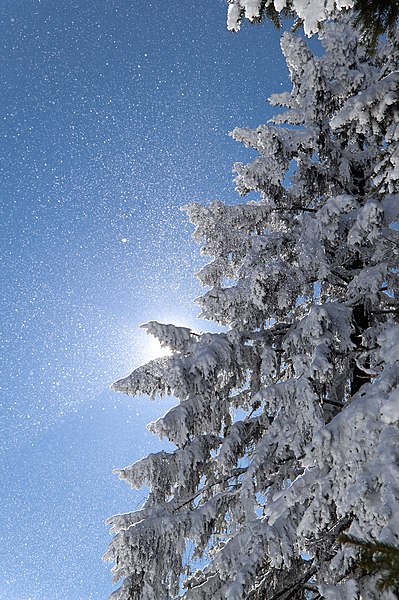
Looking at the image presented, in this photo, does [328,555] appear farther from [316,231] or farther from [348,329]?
[316,231]

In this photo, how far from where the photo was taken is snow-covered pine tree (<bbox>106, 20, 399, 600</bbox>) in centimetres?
516

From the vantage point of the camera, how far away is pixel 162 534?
6.68 meters

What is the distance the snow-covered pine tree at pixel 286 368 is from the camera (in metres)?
5.16

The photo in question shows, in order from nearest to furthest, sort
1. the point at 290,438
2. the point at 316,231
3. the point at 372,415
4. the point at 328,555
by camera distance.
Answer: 1. the point at 372,415
2. the point at 328,555
3. the point at 290,438
4. the point at 316,231

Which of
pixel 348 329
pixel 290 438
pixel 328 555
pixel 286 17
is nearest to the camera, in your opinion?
pixel 286 17

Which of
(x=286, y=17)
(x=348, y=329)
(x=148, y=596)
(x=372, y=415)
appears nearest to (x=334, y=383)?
(x=348, y=329)

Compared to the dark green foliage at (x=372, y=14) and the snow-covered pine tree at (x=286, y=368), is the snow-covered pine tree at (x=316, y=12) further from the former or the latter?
the snow-covered pine tree at (x=286, y=368)

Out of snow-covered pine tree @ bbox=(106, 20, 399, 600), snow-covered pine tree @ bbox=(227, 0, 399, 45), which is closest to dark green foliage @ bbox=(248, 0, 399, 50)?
snow-covered pine tree @ bbox=(227, 0, 399, 45)

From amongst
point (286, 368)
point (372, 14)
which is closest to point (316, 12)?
point (372, 14)

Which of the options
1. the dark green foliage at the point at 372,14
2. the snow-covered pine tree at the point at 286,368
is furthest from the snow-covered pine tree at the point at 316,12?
the snow-covered pine tree at the point at 286,368

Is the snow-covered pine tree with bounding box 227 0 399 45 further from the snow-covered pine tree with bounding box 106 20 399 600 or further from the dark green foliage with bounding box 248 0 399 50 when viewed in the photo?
the snow-covered pine tree with bounding box 106 20 399 600

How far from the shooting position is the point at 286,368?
8609 millimetres

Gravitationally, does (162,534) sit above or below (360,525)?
above

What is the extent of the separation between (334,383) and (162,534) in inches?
126
